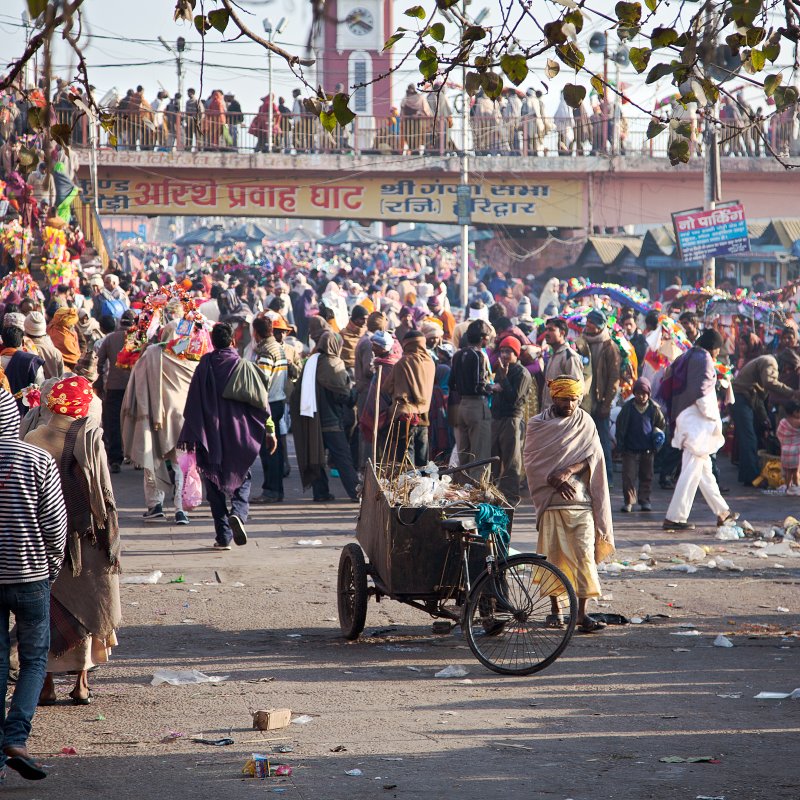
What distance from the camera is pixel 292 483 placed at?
15234mm

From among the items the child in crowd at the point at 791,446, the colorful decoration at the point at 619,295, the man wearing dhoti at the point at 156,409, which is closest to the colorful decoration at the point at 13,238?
the man wearing dhoti at the point at 156,409

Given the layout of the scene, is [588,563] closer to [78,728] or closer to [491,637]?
[491,637]

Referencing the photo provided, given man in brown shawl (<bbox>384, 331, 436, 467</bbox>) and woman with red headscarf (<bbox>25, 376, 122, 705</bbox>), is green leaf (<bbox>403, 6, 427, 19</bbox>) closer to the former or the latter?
woman with red headscarf (<bbox>25, 376, 122, 705</bbox>)

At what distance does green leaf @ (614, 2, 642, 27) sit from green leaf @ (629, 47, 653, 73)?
132mm

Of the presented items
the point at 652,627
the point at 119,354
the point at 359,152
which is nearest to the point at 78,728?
the point at 652,627

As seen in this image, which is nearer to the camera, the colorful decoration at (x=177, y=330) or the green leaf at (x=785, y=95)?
the green leaf at (x=785, y=95)

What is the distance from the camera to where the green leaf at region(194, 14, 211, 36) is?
5.09 m

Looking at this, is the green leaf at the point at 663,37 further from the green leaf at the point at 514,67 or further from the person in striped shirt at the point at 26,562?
the person in striped shirt at the point at 26,562

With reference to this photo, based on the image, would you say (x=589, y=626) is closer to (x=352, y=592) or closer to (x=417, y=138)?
(x=352, y=592)

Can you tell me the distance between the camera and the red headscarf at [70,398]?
658cm

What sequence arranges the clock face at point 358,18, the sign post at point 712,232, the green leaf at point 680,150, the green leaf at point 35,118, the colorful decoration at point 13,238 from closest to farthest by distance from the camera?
the clock face at point 358,18
the green leaf at point 35,118
the green leaf at point 680,150
the colorful decoration at point 13,238
the sign post at point 712,232

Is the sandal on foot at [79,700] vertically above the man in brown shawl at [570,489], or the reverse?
the man in brown shawl at [570,489]

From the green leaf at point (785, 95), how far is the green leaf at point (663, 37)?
57cm

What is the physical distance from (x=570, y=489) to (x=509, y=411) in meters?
5.25
